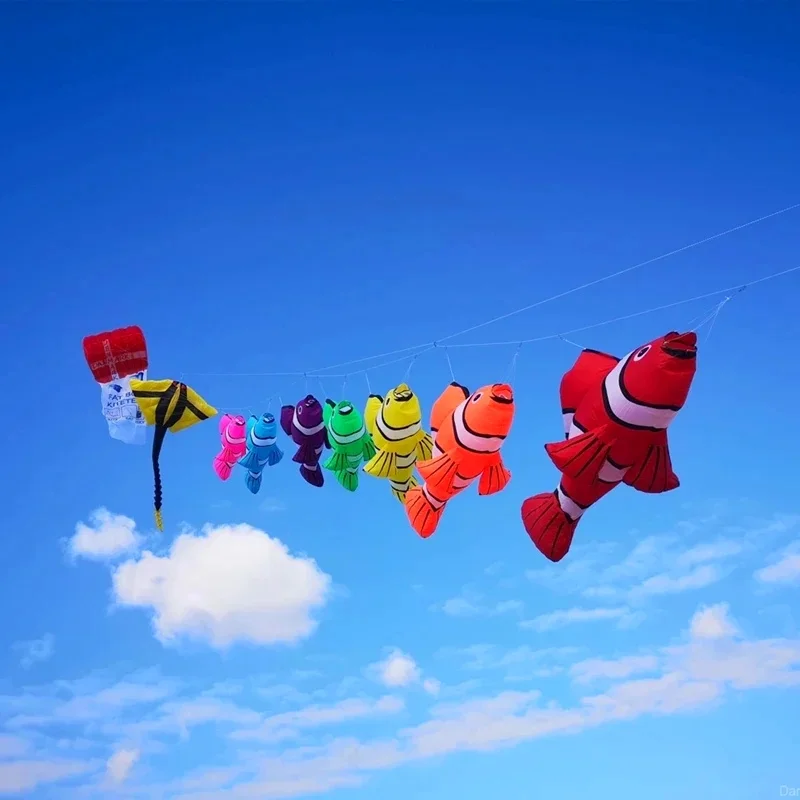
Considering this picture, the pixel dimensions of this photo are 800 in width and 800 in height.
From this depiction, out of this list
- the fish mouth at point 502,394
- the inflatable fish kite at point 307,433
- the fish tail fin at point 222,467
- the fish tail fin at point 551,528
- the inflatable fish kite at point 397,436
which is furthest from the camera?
the fish tail fin at point 222,467

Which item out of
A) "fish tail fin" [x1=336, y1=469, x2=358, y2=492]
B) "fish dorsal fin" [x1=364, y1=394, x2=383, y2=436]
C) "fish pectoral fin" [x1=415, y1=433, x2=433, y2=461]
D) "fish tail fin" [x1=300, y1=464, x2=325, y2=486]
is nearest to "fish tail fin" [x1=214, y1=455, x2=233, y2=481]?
"fish tail fin" [x1=300, y1=464, x2=325, y2=486]

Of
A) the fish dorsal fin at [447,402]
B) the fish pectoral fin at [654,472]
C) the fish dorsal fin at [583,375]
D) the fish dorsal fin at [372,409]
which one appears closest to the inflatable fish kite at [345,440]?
the fish dorsal fin at [372,409]

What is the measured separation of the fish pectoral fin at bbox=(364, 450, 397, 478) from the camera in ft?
24.0

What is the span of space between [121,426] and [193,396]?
672mm

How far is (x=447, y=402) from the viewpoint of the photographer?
688 cm

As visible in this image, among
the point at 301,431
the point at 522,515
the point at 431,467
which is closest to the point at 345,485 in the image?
the point at 301,431

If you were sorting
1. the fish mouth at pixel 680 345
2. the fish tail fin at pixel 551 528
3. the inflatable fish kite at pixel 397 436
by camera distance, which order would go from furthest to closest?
the inflatable fish kite at pixel 397 436, the fish tail fin at pixel 551 528, the fish mouth at pixel 680 345

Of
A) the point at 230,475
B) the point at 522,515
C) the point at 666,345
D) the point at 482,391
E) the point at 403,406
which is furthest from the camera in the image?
the point at 230,475

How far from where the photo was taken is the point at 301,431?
8.29m

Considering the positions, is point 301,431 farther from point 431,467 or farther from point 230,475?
point 431,467

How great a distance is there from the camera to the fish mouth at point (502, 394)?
592 cm

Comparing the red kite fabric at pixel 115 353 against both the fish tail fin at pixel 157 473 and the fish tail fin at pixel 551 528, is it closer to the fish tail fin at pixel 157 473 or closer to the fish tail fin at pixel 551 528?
the fish tail fin at pixel 157 473

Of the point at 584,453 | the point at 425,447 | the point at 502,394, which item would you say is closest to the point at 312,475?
the point at 425,447

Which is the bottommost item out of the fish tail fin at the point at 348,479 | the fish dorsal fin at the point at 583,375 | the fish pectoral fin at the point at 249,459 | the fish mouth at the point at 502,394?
the fish dorsal fin at the point at 583,375
